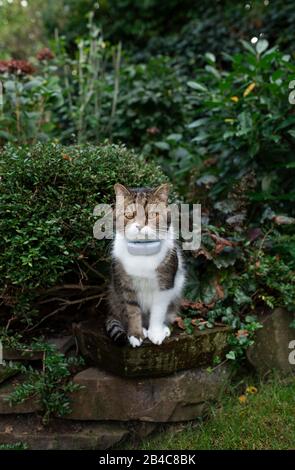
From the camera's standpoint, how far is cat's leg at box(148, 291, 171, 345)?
8.94ft

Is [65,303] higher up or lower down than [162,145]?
lower down

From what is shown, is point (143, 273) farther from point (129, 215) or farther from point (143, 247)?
point (129, 215)

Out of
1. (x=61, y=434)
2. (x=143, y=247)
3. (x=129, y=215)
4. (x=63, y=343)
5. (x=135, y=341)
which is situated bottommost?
(x=61, y=434)

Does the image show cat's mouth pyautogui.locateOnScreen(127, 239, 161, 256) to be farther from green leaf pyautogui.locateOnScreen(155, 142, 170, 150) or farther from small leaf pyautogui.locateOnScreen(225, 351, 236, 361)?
green leaf pyautogui.locateOnScreen(155, 142, 170, 150)

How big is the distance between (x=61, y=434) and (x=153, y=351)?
72 cm

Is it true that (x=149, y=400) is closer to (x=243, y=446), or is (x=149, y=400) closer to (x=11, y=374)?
(x=243, y=446)

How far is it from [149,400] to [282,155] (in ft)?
7.26

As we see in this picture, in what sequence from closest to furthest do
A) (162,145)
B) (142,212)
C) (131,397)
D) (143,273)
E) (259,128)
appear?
(142,212)
(143,273)
(131,397)
(259,128)
(162,145)

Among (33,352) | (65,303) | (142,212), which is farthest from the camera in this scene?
(65,303)

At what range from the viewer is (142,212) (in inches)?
97.3

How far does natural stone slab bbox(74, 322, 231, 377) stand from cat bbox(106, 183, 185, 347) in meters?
0.07

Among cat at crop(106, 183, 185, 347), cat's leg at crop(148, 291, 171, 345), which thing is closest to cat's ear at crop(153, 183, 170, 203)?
cat at crop(106, 183, 185, 347)

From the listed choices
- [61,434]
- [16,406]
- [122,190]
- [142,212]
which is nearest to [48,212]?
[122,190]

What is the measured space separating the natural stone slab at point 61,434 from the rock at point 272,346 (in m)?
0.98
